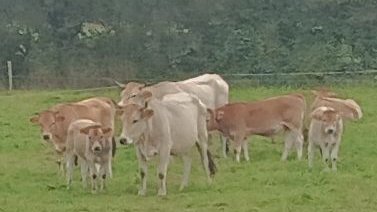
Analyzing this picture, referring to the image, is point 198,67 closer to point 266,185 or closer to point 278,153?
point 278,153

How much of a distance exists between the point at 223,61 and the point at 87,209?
83.0ft

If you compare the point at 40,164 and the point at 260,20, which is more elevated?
the point at 260,20

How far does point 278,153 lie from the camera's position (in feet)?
58.1

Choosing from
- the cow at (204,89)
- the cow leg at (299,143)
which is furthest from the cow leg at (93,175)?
the cow leg at (299,143)

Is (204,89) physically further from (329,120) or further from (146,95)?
(146,95)

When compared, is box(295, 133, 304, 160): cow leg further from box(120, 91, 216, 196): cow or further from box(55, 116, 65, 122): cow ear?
box(55, 116, 65, 122): cow ear

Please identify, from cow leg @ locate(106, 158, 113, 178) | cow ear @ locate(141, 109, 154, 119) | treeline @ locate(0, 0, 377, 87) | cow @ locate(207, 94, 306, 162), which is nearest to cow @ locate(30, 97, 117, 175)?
cow leg @ locate(106, 158, 113, 178)

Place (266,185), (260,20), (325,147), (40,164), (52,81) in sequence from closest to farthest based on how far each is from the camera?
(266,185), (325,147), (40,164), (52,81), (260,20)

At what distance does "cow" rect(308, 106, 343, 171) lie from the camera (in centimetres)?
1487

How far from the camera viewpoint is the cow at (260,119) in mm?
17547

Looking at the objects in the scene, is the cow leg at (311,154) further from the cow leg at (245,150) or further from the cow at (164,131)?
the cow leg at (245,150)

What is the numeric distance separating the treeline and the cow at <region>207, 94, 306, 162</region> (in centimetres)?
1772

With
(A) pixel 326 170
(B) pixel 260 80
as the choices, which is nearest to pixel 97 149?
(A) pixel 326 170

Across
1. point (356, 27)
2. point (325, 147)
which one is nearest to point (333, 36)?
point (356, 27)
